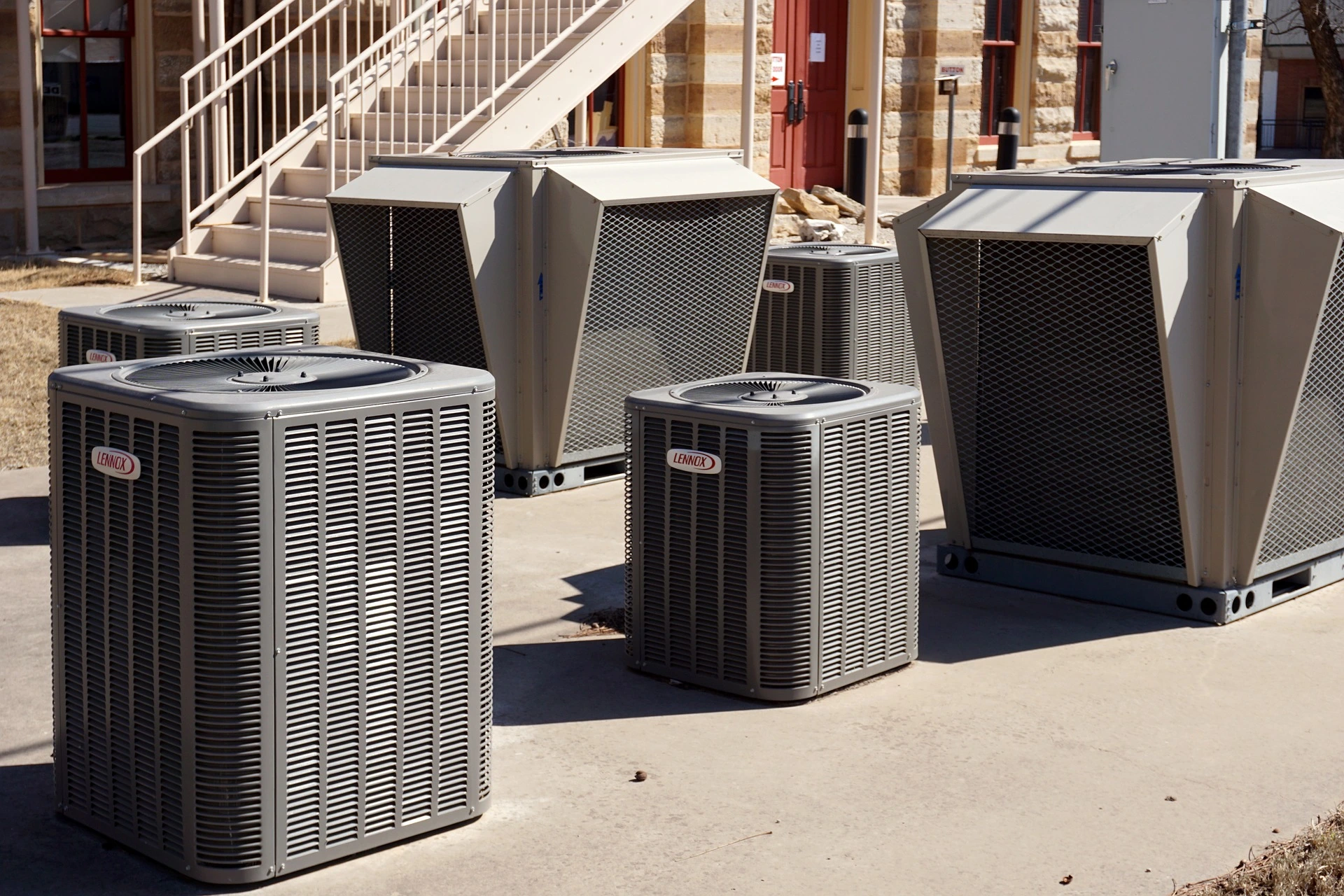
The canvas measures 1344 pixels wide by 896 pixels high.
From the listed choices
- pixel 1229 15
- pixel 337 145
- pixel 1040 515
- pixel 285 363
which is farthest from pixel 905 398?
pixel 337 145

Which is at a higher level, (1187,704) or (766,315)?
(766,315)

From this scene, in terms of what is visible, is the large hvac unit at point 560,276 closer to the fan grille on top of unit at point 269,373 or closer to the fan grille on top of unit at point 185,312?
the fan grille on top of unit at point 185,312

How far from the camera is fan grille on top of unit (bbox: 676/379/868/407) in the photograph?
18.1 feet

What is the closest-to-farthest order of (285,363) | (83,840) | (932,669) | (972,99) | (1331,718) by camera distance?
(83,840) → (285,363) → (1331,718) → (932,669) → (972,99)

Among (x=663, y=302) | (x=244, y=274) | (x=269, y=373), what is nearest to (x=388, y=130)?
(x=244, y=274)

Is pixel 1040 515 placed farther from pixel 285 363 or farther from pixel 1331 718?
pixel 285 363

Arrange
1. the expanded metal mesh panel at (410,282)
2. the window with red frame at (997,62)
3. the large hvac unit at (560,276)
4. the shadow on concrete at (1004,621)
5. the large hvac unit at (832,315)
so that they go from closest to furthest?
the shadow on concrete at (1004,621)
the large hvac unit at (560,276)
the expanded metal mesh panel at (410,282)
the large hvac unit at (832,315)
the window with red frame at (997,62)

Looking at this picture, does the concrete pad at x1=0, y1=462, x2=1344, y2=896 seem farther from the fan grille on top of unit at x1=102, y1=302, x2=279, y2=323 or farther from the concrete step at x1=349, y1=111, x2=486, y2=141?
the concrete step at x1=349, y1=111, x2=486, y2=141

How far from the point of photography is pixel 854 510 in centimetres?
539

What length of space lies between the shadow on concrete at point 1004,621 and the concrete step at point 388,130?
7.50 metres

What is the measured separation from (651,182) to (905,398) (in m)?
2.79

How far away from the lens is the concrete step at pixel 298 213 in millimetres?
13508

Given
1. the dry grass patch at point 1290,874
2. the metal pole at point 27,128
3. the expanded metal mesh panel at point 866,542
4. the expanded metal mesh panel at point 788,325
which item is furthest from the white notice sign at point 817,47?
the dry grass patch at point 1290,874

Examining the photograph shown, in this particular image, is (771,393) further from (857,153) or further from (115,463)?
(857,153)
